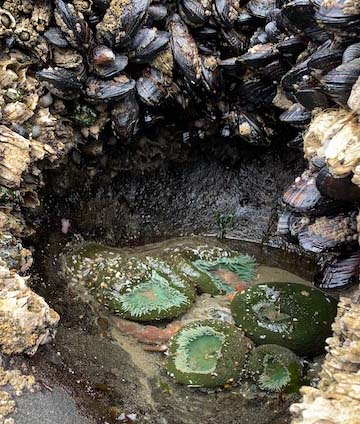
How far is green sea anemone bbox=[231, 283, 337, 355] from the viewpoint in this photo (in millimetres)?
3418

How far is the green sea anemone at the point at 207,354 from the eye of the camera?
322 centimetres

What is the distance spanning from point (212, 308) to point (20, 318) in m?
1.46

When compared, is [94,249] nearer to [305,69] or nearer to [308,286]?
[308,286]

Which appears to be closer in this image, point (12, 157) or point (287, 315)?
point (12, 157)

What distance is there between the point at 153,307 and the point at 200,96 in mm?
1353

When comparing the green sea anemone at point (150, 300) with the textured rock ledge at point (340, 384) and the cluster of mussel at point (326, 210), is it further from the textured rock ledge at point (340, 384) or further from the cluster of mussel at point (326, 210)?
the textured rock ledge at point (340, 384)

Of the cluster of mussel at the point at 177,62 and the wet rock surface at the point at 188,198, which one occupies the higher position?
the cluster of mussel at the point at 177,62

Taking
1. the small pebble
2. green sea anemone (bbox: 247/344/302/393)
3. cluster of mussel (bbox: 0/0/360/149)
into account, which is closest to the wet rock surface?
cluster of mussel (bbox: 0/0/360/149)

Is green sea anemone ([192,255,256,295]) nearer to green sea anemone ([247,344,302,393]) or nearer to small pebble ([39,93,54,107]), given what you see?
green sea anemone ([247,344,302,393])

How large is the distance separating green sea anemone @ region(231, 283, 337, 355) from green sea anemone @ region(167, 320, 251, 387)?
118 millimetres

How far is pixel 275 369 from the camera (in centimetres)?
327

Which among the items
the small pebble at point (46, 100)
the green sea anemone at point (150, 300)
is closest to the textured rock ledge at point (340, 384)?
the green sea anemone at point (150, 300)

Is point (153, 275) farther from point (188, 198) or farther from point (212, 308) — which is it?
point (188, 198)

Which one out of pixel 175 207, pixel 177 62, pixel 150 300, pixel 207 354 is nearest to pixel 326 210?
pixel 207 354
